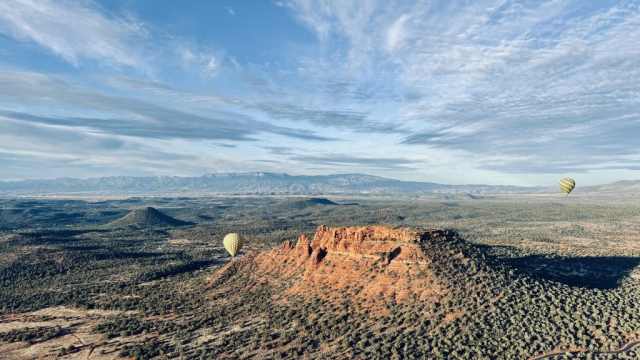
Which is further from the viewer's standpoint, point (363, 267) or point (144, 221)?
point (144, 221)

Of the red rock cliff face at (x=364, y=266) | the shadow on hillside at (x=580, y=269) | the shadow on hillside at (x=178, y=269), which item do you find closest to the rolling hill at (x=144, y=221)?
the shadow on hillside at (x=178, y=269)

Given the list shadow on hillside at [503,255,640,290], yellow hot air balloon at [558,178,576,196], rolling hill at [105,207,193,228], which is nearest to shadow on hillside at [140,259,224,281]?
shadow on hillside at [503,255,640,290]

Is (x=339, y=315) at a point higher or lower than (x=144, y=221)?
higher

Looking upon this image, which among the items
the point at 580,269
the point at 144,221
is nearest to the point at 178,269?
the point at 580,269

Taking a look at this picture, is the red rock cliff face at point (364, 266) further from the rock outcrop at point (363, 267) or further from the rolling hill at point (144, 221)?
the rolling hill at point (144, 221)

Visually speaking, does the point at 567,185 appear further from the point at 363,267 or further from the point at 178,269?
the point at 178,269

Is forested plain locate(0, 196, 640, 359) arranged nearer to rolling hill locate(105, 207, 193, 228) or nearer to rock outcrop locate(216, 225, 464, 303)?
rock outcrop locate(216, 225, 464, 303)
